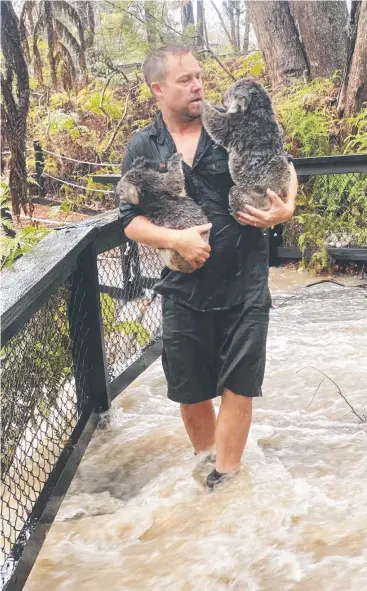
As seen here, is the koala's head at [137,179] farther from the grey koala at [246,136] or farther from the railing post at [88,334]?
the railing post at [88,334]

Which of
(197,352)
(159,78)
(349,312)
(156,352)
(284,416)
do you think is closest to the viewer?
(159,78)

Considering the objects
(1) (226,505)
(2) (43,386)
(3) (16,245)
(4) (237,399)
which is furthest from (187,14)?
(1) (226,505)

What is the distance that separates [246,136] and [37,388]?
1.74m

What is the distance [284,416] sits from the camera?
3541 millimetres

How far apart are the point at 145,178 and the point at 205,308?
60 cm

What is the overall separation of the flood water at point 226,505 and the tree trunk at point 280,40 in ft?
22.4

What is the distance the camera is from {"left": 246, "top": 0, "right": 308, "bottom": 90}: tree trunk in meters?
9.34

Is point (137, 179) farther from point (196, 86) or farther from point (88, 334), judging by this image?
point (88, 334)

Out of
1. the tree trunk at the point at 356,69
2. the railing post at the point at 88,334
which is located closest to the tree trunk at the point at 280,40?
the tree trunk at the point at 356,69

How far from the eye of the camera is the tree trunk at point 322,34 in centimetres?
907

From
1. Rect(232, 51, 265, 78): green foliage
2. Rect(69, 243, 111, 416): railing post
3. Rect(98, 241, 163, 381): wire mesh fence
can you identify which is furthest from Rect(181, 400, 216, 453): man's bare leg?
Rect(232, 51, 265, 78): green foliage

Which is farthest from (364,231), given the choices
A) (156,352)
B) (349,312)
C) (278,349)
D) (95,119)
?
(95,119)

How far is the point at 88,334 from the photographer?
327 cm

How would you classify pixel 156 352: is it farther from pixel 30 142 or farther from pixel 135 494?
pixel 30 142
